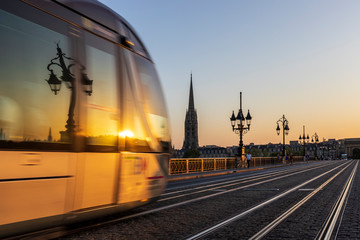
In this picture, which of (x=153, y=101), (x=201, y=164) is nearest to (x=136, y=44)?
(x=153, y=101)

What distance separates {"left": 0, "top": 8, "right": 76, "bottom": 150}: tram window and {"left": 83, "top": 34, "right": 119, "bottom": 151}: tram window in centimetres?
41

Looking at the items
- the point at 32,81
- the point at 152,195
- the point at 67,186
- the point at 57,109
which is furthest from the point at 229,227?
the point at 32,81

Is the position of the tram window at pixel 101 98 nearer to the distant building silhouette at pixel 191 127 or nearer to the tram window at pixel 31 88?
the tram window at pixel 31 88

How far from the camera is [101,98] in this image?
5277mm

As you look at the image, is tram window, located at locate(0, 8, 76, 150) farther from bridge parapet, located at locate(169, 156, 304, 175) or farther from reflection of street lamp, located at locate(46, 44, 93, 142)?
bridge parapet, located at locate(169, 156, 304, 175)

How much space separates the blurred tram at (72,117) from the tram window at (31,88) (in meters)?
0.01

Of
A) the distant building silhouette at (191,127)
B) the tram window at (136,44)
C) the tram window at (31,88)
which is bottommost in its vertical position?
the tram window at (31,88)

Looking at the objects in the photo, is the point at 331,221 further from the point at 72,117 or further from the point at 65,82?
the point at 65,82

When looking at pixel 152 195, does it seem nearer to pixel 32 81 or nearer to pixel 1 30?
pixel 32 81

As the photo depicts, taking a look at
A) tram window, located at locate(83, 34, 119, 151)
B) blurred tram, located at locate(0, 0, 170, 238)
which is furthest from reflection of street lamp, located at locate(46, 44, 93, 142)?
tram window, located at locate(83, 34, 119, 151)

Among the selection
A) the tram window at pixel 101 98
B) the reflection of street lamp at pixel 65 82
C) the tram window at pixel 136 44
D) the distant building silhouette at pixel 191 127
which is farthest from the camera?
the distant building silhouette at pixel 191 127

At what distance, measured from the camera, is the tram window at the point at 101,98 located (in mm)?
5070

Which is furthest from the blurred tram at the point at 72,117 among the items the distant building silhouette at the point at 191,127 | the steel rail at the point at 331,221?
the distant building silhouette at the point at 191,127

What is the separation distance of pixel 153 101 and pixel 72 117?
6.48ft
